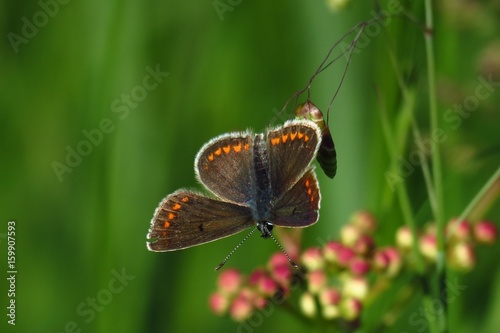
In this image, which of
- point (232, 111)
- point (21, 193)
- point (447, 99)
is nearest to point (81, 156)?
point (21, 193)

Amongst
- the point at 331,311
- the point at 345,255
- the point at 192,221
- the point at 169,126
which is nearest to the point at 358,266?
the point at 345,255

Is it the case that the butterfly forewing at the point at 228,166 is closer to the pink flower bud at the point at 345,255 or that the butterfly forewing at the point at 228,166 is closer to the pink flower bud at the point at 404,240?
the pink flower bud at the point at 345,255

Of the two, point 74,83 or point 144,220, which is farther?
point 74,83

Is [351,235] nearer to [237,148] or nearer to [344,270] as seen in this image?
[344,270]

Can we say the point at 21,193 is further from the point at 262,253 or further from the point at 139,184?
the point at 262,253

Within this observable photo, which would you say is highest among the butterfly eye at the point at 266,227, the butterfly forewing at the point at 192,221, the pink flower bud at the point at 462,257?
the butterfly forewing at the point at 192,221

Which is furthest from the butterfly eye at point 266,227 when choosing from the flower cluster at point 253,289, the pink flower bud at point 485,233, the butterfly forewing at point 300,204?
the pink flower bud at point 485,233
